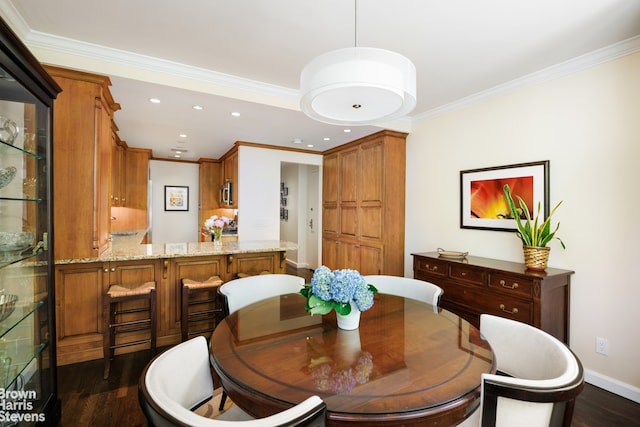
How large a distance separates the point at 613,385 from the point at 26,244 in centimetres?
402

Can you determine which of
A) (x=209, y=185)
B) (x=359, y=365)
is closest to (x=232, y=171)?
(x=209, y=185)

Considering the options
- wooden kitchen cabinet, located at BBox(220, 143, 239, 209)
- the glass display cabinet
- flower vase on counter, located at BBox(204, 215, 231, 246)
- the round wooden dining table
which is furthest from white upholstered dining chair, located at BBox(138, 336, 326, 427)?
wooden kitchen cabinet, located at BBox(220, 143, 239, 209)

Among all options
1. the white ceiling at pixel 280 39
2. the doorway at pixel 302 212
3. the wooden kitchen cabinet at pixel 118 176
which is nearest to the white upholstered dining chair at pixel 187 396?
the white ceiling at pixel 280 39

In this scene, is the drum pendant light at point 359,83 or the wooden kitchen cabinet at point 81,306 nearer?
the drum pendant light at point 359,83

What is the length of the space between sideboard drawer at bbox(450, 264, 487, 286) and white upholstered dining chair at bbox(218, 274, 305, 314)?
61.3 inches

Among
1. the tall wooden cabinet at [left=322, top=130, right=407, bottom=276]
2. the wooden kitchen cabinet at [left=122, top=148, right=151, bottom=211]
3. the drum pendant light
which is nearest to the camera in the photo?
the drum pendant light

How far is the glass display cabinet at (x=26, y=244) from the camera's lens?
1.44 m

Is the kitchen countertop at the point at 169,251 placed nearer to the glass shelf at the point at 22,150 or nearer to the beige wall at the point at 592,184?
the glass shelf at the point at 22,150

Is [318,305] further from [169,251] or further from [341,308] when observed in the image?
[169,251]

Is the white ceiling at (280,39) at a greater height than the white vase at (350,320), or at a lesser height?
greater

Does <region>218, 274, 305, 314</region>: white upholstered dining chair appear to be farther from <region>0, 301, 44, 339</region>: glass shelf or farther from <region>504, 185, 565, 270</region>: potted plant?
<region>504, 185, 565, 270</region>: potted plant

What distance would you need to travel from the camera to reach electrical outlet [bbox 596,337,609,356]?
236 centimetres

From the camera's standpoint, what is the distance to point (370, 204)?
4.33 metres

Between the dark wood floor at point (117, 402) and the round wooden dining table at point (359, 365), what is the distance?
1.14 metres
